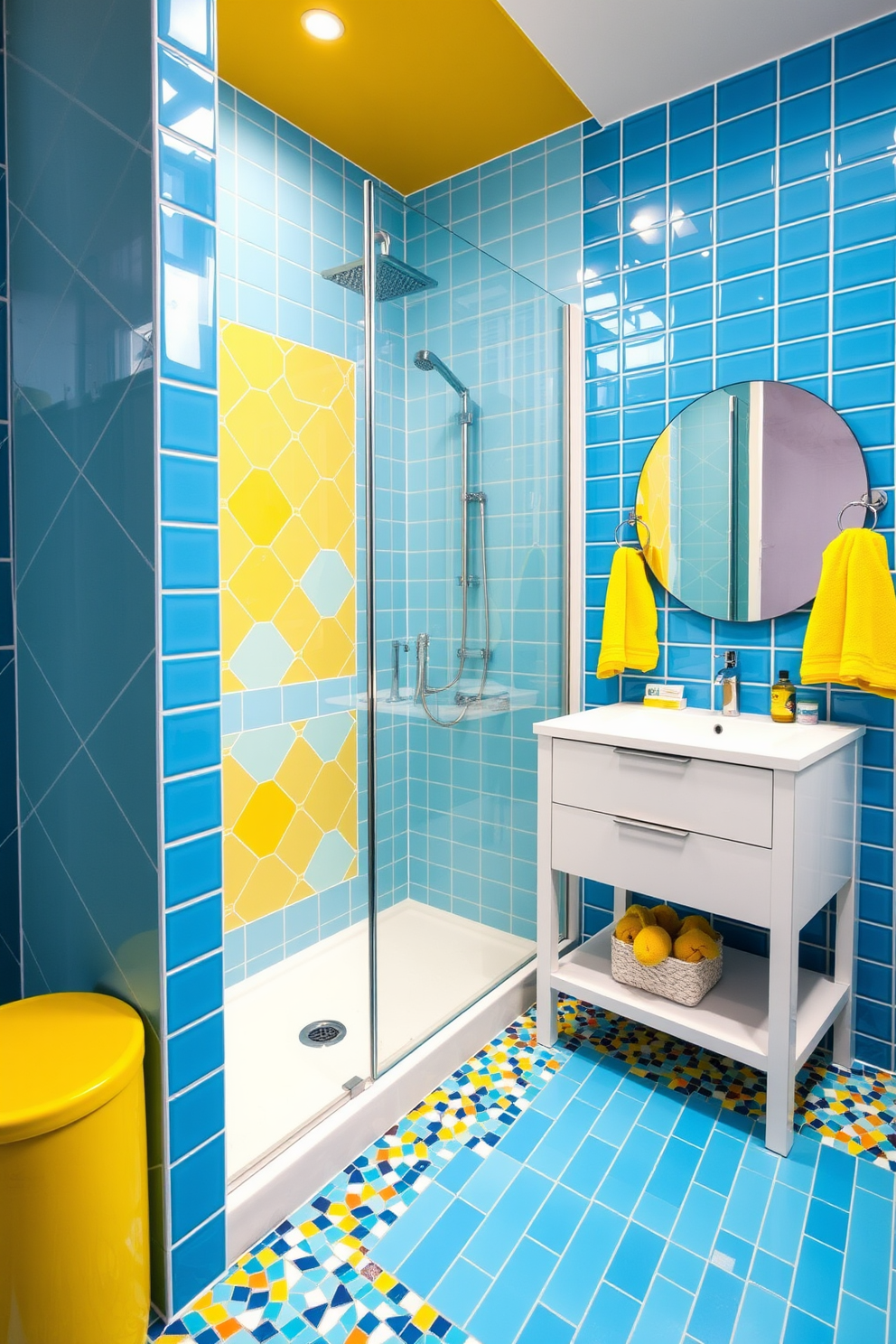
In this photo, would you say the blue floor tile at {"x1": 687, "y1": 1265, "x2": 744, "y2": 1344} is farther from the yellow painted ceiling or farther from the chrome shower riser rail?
the yellow painted ceiling

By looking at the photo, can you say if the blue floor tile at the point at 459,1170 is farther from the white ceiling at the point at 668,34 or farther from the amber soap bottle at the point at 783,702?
the white ceiling at the point at 668,34

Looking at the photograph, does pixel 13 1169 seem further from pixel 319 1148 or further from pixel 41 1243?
pixel 319 1148

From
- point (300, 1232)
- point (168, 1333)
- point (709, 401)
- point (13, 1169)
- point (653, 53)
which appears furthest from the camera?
point (709, 401)

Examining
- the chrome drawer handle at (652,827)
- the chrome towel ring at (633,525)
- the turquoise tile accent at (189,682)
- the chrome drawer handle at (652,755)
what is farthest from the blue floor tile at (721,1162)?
the chrome towel ring at (633,525)

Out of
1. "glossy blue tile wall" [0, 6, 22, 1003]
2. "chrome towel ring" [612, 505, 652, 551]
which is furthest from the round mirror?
"glossy blue tile wall" [0, 6, 22, 1003]

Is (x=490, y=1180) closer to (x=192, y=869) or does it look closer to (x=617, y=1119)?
(x=617, y=1119)

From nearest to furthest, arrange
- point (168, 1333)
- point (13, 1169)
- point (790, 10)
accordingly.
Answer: point (13, 1169) < point (168, 1333) < point (790, 10)

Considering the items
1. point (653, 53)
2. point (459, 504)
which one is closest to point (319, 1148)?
point (459, 504)

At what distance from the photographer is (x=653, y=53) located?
1.96 metres

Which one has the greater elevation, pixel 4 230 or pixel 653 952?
pixel 4 230

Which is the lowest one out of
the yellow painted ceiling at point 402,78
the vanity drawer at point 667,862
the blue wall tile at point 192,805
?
the vanity drawer at point 667,862

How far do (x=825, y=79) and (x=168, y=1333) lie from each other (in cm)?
291

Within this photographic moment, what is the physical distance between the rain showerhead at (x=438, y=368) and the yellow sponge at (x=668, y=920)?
1.44 m

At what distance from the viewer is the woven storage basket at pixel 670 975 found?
181cm
